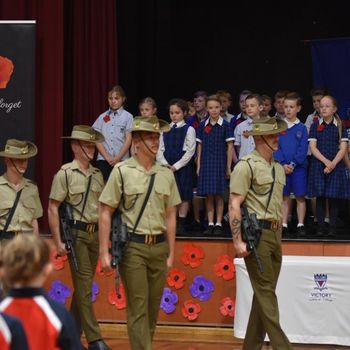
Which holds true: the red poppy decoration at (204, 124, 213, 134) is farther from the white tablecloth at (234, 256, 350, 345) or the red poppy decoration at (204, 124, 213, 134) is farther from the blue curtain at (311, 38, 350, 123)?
the blue curtain at (311, 38, 350, 123)

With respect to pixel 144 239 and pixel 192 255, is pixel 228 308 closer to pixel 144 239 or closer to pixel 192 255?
pixel 192 255

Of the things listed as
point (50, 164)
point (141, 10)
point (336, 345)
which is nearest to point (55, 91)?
point (50, 164)

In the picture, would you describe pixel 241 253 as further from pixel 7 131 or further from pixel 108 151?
pixel 108 151

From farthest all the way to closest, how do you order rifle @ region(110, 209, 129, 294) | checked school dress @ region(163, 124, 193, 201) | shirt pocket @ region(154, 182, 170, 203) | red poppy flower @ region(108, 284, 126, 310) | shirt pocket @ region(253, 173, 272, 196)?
checked school dress @ region(163, 124, 193, 201) → red poppy flower @ region(108, 284, 126, 310) → shirt pocket @ region(253, 173, 272, 196) → shirt pocket @ region(154, 182, 170, 203) → rifle @ region(110, 209, 129, 294)

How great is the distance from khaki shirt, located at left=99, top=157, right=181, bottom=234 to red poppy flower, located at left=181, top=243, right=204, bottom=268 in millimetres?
2731

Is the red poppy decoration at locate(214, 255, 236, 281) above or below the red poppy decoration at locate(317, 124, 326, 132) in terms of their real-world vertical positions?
below

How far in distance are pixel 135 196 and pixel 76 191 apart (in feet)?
5.00

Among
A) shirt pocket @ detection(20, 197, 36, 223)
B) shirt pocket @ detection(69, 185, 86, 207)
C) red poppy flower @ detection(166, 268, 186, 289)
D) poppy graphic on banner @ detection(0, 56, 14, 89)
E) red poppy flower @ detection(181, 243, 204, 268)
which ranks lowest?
red poppy flower @ detection(166, 268, 186, 289)

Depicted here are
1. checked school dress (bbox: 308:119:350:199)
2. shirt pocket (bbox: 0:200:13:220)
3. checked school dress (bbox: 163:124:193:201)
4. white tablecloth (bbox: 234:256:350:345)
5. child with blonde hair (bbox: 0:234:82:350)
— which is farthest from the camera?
checked school dress (bbox: 163:124:193:201)

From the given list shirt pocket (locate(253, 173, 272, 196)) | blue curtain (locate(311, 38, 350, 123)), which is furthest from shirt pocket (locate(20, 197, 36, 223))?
→ blue curtain (locate(311, 38, 350, 123))

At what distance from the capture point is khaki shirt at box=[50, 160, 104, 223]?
25.9 feet

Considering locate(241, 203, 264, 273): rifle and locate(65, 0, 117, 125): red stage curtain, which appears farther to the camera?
locate(65, 0, 117, 125): red stage curtain

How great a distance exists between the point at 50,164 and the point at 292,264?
402cm

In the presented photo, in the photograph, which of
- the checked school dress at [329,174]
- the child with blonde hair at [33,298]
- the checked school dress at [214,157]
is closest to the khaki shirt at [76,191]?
the checked school dress at [214,157]
